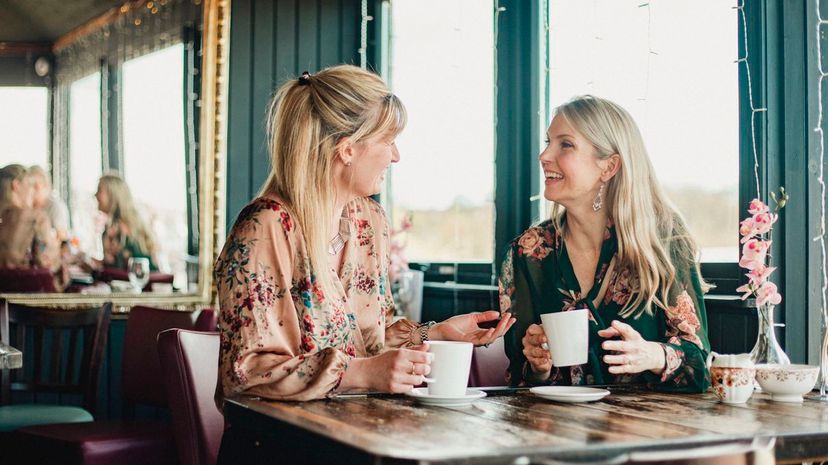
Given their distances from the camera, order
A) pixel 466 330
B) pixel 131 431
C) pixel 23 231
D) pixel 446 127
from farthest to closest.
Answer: pixel 446 127
pixel 23 231
pixel 131 431
pixel 466 330

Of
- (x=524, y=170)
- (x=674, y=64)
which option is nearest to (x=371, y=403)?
(x=674, y=64)

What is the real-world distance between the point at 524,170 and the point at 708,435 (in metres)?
2.36

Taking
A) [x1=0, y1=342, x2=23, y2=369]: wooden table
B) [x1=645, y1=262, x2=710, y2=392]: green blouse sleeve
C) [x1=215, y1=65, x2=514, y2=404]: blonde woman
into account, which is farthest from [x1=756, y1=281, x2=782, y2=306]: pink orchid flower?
[x1=0, y1=342, x2=23, y2=369]: wooden table

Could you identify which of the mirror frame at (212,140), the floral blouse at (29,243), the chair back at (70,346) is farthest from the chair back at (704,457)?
the mirror frame at (212,140)

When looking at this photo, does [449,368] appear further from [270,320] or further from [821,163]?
[821,163]

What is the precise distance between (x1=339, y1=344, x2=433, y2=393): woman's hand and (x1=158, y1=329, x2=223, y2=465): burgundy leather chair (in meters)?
0.61

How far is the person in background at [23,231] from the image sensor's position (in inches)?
163

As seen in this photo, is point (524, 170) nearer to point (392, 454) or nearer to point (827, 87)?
point (827, 87)

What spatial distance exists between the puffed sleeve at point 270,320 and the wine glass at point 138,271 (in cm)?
276

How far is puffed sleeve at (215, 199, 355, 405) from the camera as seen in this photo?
171 centimetres

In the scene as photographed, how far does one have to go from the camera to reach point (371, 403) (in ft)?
5.63

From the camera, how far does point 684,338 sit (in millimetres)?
2145

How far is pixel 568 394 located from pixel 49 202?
319cm

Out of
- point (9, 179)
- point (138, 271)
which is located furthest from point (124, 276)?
point (9, 179)
